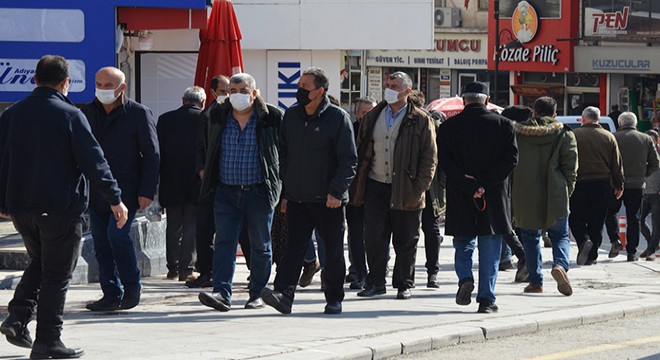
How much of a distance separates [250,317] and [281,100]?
10.5 metres

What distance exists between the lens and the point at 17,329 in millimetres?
8328

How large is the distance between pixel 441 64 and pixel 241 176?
142ft

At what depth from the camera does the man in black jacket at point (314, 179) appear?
10289 millimetres

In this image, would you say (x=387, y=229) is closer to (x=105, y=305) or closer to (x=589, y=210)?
(x=105, y=305)

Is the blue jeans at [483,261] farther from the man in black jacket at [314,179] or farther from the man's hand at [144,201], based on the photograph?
the man's hand at [144,201]

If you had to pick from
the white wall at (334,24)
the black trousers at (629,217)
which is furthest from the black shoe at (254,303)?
the white wall at (334,24)

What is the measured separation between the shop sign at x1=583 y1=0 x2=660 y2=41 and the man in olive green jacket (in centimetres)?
3202

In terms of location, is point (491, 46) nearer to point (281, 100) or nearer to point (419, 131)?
point (281, 100)

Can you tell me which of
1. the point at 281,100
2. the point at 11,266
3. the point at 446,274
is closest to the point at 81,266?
the point at 11,266

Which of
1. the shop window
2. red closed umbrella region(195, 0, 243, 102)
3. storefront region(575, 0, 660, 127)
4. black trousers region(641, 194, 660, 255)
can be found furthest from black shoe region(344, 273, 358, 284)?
the shop window

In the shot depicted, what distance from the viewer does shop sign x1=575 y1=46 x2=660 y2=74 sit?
4288 centimetres

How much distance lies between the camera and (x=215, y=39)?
50.9 ft

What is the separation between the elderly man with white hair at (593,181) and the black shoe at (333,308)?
5.89m

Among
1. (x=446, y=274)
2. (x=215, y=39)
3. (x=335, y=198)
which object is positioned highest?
(x=215, y=39)
